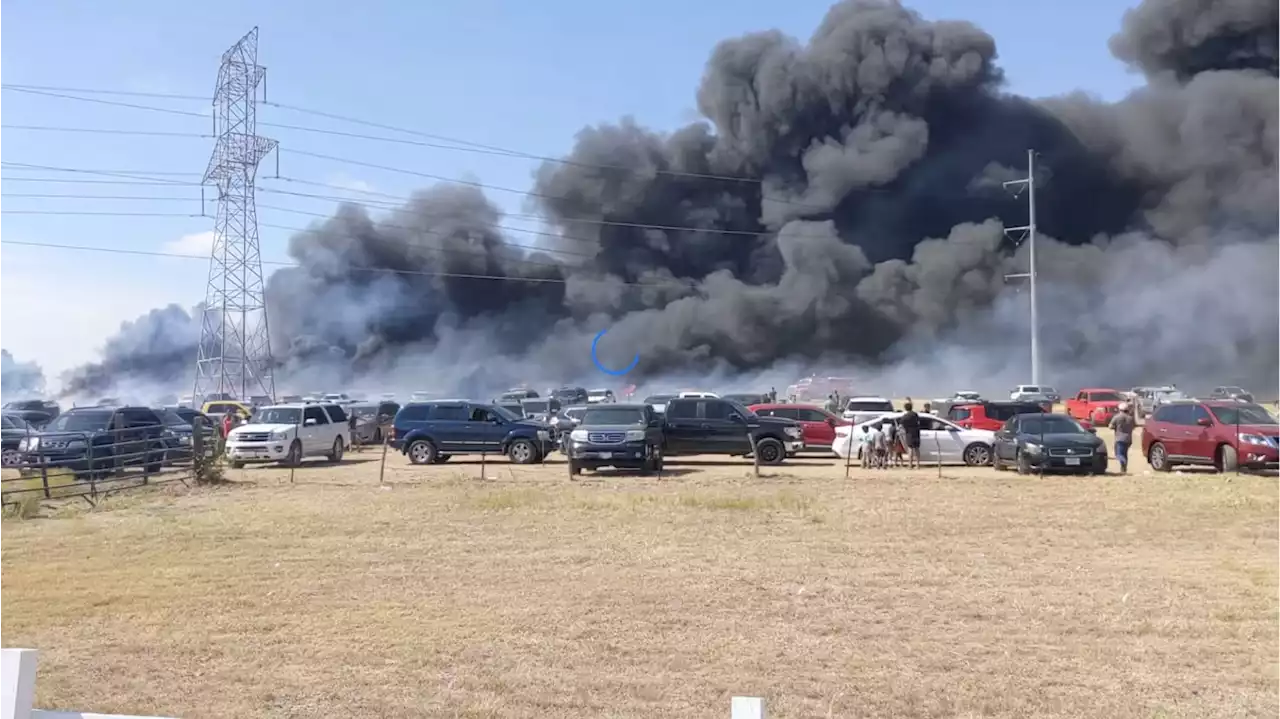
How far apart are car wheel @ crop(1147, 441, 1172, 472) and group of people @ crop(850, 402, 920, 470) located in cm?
441

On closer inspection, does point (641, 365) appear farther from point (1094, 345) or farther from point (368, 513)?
point (368, 513)

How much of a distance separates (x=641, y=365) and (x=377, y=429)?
104 ft

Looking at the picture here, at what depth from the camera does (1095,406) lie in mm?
37375

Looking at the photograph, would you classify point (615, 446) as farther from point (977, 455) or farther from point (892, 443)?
point (977, 455)

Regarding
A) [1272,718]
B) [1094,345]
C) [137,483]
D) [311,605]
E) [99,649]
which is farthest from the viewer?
[1094,345]

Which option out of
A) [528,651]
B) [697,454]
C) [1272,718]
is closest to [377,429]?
[697,454]

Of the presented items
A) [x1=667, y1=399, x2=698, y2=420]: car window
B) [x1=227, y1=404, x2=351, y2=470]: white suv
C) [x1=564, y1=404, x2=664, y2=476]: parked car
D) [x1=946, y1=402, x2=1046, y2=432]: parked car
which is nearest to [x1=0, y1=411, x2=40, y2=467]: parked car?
[x1=227, y1=404, x2=351, y2=470]: white suv

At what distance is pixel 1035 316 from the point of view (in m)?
45.7

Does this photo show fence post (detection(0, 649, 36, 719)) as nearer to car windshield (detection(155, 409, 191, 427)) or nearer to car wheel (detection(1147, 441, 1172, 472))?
car wheel (detection(1147, 441, 1172, 472))

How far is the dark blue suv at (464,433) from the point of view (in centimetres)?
2445

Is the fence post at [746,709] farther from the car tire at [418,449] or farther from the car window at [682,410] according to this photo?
the car tire at [418,449]

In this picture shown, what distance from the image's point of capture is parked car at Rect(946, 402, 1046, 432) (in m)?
27.0

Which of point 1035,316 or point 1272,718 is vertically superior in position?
point 1035,316

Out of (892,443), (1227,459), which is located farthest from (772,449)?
(1227,459)
